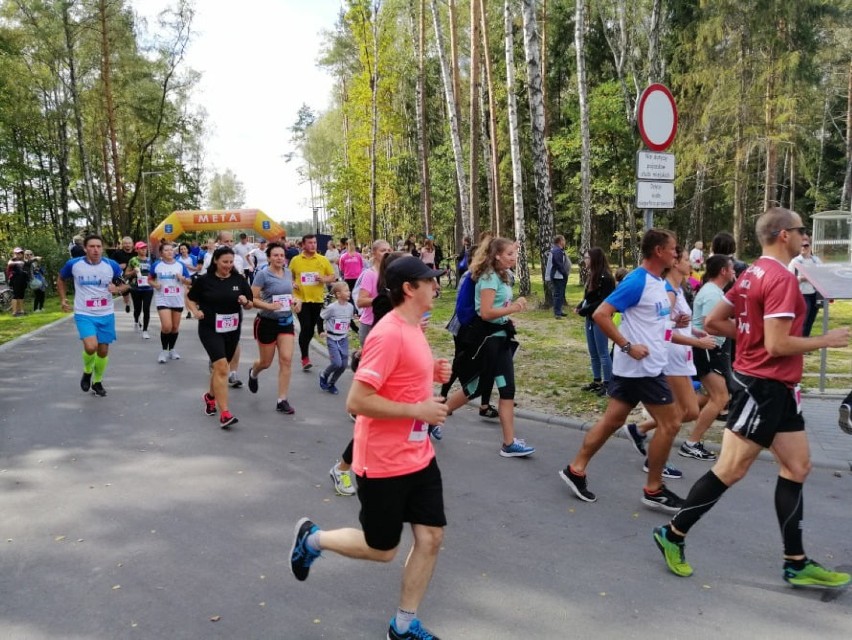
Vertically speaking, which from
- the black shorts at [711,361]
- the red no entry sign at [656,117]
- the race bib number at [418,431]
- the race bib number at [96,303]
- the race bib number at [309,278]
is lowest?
the black shorts at [711,361]

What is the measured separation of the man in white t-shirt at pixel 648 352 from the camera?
4691 millimetres

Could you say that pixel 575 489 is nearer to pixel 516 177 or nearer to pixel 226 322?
pixel 226 322

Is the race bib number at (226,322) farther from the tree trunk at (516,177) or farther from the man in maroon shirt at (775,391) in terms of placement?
the tree trunk at (516,177)

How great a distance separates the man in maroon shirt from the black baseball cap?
180cm

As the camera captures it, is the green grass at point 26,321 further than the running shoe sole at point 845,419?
Yes

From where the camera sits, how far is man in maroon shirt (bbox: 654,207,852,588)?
138 inches

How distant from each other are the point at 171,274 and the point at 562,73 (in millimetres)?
28412

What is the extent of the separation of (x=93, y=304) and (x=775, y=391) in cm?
799

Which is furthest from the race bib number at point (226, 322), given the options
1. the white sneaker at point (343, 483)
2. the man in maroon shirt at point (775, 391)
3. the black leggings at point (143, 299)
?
the black leggings at point (143, 299)

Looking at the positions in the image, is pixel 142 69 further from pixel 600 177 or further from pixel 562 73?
pixel 600 177

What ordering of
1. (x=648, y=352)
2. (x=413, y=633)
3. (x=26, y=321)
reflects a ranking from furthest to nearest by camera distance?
(x=26, y=321), (x=648, y=352), (x=413, y=633)

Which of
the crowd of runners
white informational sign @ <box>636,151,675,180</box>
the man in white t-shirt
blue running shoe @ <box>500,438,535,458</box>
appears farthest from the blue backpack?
white informational sign @ <box>636,151,675,180</box>

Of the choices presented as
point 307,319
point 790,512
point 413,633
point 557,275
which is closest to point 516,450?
point 790,512

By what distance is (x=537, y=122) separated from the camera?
16484 mm
